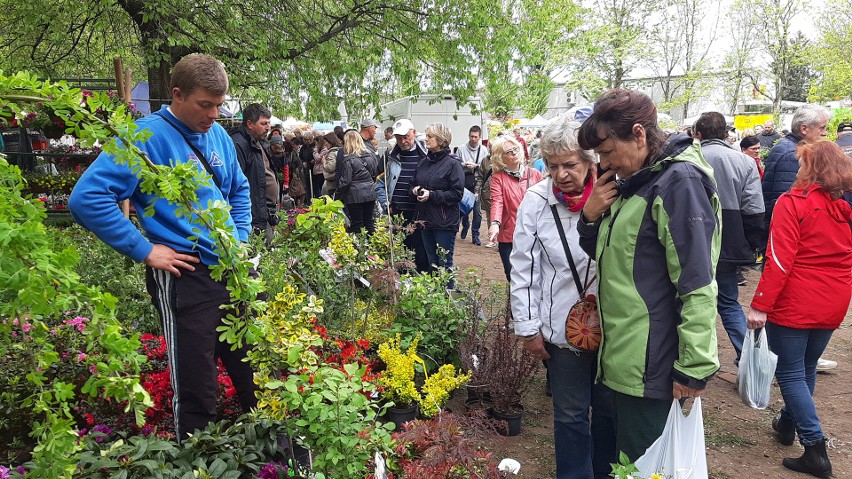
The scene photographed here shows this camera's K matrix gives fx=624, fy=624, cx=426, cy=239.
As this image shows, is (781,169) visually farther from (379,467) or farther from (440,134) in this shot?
(379,467)

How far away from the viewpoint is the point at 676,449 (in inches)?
86.5

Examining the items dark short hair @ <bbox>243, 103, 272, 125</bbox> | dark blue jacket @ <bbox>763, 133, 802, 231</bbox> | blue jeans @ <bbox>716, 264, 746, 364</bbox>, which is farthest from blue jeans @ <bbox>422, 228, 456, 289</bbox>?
dark blue jacket @ <bbox>763, 133, 802, 231</bbox>

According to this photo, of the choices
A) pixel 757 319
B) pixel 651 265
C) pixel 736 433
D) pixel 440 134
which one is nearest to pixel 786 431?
pixel 736 433

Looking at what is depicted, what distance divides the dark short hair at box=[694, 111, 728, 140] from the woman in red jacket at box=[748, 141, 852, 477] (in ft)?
4.47

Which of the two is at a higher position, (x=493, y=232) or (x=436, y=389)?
(x=493, y=232)

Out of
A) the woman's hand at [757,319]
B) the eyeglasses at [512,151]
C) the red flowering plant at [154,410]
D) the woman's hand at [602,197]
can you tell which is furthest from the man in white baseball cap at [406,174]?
the woman's hand at [602,197]

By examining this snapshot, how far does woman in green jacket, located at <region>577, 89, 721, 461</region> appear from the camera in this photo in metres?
2.15

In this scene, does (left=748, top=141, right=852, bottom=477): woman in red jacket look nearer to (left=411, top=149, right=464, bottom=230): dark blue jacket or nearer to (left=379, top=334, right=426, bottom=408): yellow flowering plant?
(left=379, top=334, right=426, bottom=408): yellow flowering plant

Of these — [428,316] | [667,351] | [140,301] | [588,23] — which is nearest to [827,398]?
[428,316]

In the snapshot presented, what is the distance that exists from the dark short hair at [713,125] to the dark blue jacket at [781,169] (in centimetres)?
114

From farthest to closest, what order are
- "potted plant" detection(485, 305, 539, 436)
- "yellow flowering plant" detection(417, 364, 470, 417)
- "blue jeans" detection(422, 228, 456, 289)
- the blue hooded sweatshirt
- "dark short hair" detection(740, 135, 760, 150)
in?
"dark short hair" detection(740, 135, 760, 150) < "blue jeans" detection(422, 228, 456, 289) < "potted plant" detection(485, 305, 539, 436) < "yellow flowering plant" detection(417, 364, 470, 417) < the blue hooded sweatshirt

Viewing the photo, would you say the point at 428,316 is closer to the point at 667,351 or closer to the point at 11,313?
the point at 667,351

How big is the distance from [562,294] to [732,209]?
8.35 feet

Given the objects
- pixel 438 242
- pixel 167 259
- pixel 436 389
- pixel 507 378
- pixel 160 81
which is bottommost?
pixel 507 378
